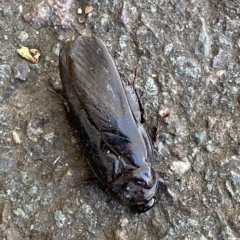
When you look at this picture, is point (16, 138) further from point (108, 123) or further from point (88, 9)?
point (88, 9)

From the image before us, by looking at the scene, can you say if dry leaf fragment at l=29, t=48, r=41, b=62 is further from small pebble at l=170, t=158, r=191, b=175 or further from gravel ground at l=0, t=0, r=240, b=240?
small pebble at l=170, t=158, r=191, b=175

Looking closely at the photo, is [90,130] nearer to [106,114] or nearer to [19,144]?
[106,114]

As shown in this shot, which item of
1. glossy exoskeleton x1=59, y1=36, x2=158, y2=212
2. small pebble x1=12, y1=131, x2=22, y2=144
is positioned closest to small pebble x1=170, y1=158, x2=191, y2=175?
glossy exoskeleton x1=59, y1=36, x2=158, y2=212

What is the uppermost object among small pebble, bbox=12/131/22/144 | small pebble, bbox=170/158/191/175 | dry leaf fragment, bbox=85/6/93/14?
dry leaf fragment, bbox=85/6/93/14

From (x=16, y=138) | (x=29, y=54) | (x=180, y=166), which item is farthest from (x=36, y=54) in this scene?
(x=180, y=166)

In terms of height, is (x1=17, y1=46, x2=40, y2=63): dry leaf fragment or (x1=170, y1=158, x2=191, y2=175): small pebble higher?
(x1=17, y1=46, x2=40, y2=63): dry leaf fragment

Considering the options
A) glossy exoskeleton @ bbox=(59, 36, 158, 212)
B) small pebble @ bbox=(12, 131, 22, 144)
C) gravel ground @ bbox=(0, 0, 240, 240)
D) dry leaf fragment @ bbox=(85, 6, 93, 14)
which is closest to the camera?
glossy exoskeleton @ bbox=(59, 36, 158, 212)

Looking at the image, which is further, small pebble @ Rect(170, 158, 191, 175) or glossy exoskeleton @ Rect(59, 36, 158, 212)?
small pebble @ Rect(170, 158, 191, 175)

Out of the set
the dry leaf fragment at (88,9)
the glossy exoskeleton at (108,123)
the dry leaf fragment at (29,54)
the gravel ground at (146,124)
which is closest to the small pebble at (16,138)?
the gravel ground at (146,124)
